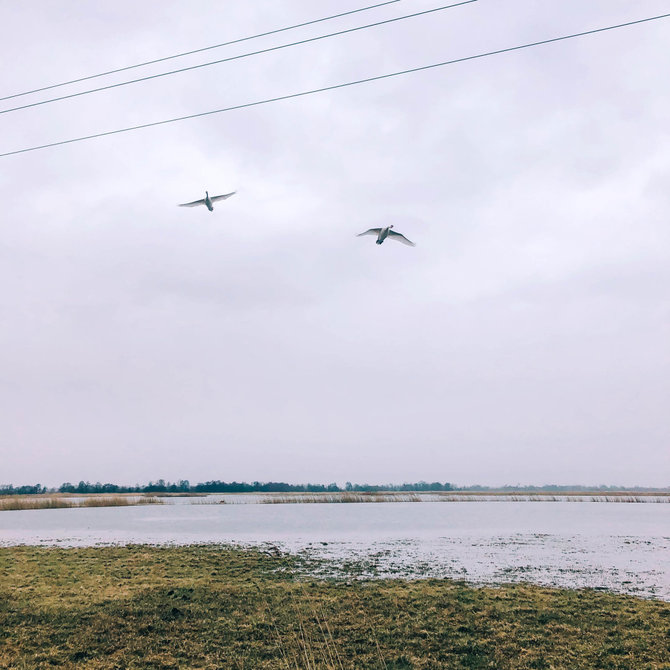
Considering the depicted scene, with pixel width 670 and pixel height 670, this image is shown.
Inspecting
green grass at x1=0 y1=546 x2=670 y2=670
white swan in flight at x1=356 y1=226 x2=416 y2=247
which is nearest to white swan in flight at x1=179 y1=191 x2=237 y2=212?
white swan in flight at x1=356 y1=226 x2=416 y2=247

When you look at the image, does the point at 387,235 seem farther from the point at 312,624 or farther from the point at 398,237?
the point at 312,624

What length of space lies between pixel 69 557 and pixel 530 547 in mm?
26463

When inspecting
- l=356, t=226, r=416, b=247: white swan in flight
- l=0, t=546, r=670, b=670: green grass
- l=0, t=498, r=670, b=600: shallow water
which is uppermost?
l=356, t=226, r=416, b=247: white swan in flight

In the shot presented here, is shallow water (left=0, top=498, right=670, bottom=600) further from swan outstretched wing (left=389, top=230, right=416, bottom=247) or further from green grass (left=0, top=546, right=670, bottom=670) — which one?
swan outstretched wing (left=389, top=230, right=416, bottom=247)

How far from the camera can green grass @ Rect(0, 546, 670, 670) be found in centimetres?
1256

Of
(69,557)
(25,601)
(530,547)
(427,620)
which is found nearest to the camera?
(427,620)

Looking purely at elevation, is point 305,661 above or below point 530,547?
above

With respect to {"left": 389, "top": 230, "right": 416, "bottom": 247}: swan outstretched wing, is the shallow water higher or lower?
lower

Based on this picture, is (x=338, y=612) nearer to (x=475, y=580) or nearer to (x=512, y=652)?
(x=512, y=652)

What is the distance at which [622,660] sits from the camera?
40.5 feet

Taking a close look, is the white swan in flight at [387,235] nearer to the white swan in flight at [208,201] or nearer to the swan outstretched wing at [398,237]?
the swan outstretched wing at [398,237]

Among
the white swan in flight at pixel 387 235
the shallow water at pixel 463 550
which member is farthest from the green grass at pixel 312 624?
the white swan in flight at pixel 387 235

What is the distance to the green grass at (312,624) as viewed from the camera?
12562mm

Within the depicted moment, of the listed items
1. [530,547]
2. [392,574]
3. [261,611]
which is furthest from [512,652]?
[530,547]
